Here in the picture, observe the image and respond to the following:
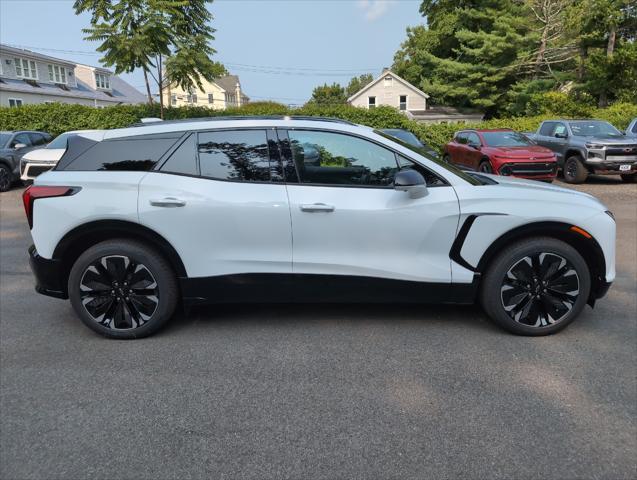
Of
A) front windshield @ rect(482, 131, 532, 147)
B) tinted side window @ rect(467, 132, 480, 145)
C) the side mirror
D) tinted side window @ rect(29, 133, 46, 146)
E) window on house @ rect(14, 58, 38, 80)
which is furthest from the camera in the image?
window on house @ rect(14, 58, 38, 80)

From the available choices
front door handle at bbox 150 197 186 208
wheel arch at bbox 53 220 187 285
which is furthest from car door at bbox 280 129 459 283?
wheel arch at bbox 53 220 187 285

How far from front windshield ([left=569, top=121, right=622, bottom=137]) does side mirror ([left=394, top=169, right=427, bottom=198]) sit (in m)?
12.5

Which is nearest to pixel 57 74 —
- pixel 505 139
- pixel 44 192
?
pixel 505 139

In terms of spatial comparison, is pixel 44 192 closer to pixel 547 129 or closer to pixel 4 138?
pixel 4 138

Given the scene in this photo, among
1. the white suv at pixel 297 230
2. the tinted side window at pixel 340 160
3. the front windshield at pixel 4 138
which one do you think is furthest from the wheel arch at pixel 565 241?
the front windshield at pixel 4 138

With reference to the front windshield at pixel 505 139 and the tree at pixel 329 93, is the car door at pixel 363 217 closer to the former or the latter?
the front windshield at pixel 505 139

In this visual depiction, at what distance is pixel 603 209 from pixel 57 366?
424cm

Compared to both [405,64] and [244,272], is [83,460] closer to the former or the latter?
[244,272]

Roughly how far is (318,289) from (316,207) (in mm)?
637

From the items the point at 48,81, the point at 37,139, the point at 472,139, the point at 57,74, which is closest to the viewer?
the point at 472,139

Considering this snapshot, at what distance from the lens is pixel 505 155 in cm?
1218

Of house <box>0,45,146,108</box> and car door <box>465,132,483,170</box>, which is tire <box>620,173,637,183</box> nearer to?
car door <box>465,132,483,170</box>

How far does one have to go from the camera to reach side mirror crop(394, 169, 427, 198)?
352cm

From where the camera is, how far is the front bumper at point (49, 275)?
3.85 meters
